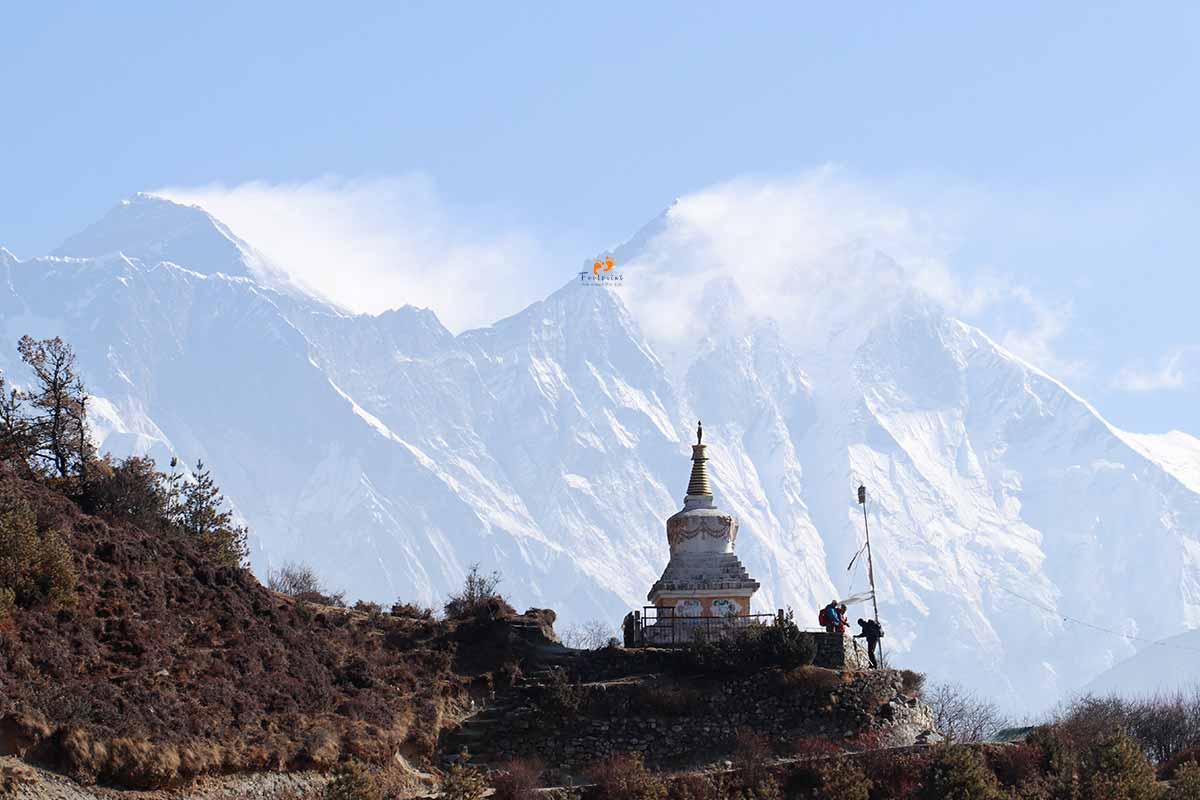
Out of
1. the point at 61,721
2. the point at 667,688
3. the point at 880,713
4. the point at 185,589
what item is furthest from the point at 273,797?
the point at 880,713

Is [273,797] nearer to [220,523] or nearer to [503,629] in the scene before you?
[503,629]

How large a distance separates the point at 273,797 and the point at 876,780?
56.9 feet

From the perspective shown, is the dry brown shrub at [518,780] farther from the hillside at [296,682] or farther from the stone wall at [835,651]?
the stone wall at [835,651]

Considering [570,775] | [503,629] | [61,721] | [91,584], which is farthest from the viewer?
[503,629]

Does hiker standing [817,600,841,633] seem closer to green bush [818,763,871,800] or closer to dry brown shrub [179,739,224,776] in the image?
green bush [818,763,871,800]

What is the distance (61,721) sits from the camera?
4756 centimetres

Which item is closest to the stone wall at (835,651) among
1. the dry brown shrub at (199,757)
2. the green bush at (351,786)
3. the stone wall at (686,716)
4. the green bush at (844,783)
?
the stone wall at (686,716)

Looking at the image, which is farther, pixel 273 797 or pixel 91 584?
pixel 91 584

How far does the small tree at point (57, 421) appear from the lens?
66.8 m

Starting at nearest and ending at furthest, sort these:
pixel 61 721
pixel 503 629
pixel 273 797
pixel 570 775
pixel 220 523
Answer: pixel 61 721 < pixel 273 797 < pixel 570 775 < pixel 503 629 < pixel 220 523

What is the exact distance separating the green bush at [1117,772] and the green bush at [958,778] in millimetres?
2822

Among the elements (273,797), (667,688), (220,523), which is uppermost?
(220,523)

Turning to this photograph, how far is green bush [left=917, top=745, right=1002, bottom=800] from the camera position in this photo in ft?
180

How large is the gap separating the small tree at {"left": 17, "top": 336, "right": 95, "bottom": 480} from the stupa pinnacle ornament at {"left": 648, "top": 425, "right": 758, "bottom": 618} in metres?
20.9
